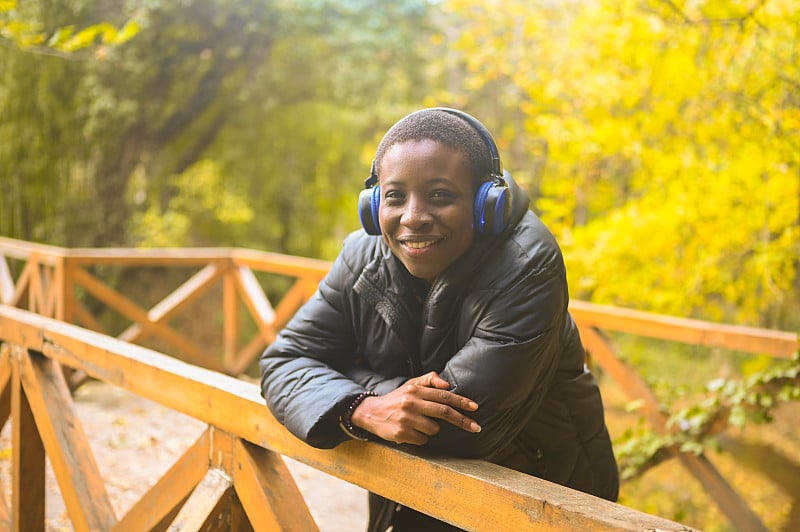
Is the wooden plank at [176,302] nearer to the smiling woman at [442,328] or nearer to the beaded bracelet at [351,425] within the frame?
the smiling woman at [442,328]

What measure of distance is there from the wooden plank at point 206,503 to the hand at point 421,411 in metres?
0.57

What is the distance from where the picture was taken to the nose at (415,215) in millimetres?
1329

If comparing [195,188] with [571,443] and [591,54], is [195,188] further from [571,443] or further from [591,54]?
[571,443]

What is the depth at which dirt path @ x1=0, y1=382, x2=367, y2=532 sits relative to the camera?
127 inches

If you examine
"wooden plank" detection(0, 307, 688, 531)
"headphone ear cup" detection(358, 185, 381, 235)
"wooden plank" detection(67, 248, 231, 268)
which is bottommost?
"wooden plank" detection(67, 248, 231, 268)

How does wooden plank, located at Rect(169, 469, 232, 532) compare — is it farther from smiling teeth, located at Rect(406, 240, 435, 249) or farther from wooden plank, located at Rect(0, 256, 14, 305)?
wooden plank, located at Rect(0, 256, 14, 305)

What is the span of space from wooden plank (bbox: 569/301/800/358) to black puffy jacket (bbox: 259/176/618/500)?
183 centimetres

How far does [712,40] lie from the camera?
15.2 feet

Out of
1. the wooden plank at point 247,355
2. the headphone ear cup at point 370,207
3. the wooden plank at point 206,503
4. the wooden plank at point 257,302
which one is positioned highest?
the headphone ear cup at point 370,207

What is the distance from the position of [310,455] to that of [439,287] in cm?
46

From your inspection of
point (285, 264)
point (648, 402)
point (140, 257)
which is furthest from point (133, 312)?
point (648, 402)

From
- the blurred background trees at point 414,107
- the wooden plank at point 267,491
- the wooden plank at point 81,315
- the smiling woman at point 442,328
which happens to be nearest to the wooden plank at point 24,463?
the wooden plank at point 267,491

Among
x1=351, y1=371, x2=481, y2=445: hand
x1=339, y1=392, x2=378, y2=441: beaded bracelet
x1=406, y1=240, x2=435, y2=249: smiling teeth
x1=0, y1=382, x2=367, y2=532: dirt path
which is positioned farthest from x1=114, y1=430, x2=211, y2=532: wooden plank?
x1=0, y1=382, x2=367, y2=532: dirt path

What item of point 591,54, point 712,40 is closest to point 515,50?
point 591,54
